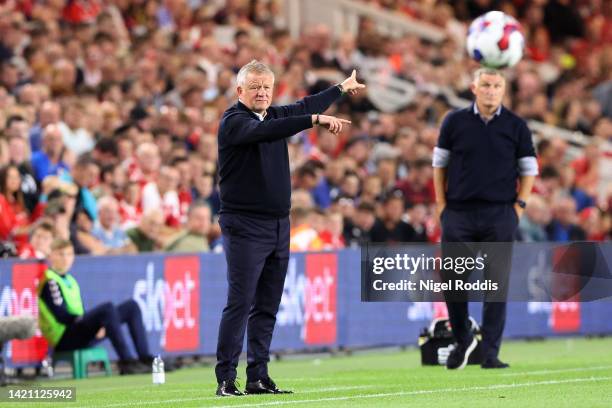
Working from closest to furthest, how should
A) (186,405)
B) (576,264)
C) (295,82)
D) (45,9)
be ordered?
(186,405), (576,264), (45,9), (295,82)

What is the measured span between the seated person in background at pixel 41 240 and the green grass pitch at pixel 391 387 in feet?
4.44

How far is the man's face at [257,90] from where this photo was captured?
35.7 ft

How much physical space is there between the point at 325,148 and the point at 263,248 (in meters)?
11.6

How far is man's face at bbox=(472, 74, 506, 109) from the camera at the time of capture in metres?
13.5

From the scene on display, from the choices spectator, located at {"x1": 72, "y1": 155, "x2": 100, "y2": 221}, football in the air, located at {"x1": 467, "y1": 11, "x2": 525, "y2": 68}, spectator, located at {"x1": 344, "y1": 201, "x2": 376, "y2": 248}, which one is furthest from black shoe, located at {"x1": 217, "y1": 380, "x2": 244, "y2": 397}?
spectator, located at {"x1": 344, "y1": 201, "x2": 376, "y2": 248}

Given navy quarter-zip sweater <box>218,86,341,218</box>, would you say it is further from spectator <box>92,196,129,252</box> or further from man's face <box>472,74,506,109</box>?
spectator <box>92,196,129,252</box>

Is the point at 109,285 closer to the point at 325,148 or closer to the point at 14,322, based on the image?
the point at 14,322

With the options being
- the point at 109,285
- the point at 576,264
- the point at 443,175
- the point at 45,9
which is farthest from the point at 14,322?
the point at 45,9

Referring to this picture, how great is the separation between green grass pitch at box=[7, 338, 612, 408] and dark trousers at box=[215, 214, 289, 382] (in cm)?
31

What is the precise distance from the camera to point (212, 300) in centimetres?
1716

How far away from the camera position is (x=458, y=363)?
45.0 feet

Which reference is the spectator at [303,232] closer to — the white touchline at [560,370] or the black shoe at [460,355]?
the black shoe at [460,355]

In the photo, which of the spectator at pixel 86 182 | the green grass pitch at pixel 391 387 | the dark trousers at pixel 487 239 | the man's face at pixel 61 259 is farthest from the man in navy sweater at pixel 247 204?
the spectator at pixel 86 182

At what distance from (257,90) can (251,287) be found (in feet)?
4.43
